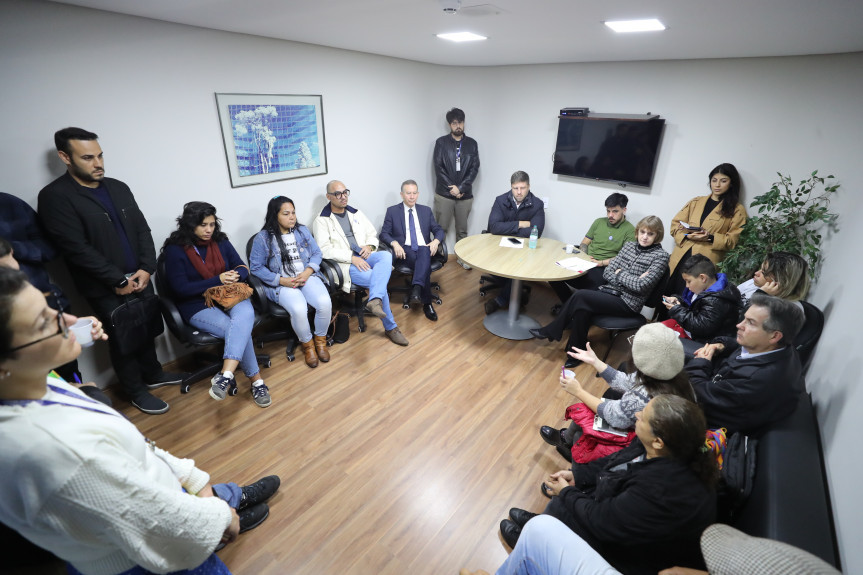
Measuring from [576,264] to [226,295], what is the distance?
2.87 meters

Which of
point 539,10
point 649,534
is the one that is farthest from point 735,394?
point 539,10

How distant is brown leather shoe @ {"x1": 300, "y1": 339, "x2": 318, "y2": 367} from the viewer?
315 centimetres

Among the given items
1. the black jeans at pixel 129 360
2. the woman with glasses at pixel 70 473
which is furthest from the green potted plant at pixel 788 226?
the black jeans at pixel 129 360

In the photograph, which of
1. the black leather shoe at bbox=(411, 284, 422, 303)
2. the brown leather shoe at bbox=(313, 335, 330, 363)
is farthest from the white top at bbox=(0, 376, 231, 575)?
the black leather shoe at bbox=(411, 284, 422, 303)

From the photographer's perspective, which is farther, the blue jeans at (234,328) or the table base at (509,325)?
the table base at (509,325)

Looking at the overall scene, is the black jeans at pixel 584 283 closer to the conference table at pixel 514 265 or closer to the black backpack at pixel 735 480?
the conference table at pixel 514 265

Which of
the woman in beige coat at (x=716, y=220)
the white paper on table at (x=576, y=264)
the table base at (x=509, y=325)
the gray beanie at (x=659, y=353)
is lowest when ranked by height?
the table base at (x=509, y=325)

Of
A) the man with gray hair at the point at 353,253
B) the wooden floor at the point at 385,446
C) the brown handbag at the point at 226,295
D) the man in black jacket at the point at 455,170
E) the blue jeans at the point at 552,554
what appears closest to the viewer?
the blue jeans at the point at 552,554

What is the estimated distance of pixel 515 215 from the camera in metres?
4.27

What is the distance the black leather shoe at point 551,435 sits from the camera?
8.11ft

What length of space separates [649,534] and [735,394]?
0.87 meters

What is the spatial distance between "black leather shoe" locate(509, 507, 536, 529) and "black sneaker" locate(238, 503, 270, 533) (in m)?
1.28

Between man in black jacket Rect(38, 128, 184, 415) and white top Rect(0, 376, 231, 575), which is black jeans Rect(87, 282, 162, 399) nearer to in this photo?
man in black jacket Rect(38, 128, 184, 415)

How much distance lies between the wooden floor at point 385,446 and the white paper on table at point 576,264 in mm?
756
